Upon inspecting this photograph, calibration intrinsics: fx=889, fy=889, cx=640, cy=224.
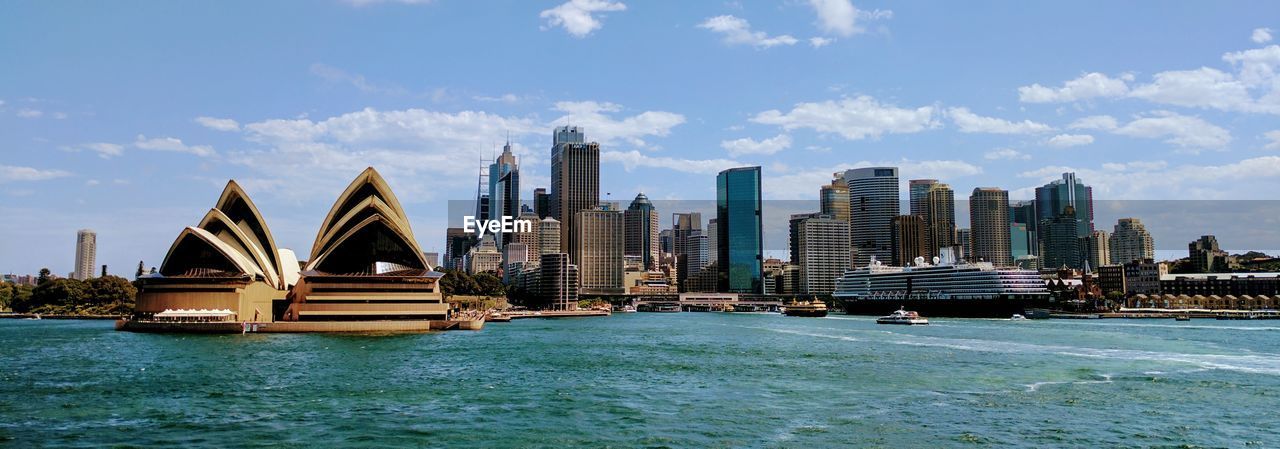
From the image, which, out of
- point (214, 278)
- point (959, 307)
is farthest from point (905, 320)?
point (214, 278)

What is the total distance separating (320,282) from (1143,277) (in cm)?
13999

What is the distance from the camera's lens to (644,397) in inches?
1207

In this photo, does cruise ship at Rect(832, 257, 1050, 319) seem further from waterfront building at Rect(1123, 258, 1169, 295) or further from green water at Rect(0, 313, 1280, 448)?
green water at Rect(0, 313, 1280, 448)

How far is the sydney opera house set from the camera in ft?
255

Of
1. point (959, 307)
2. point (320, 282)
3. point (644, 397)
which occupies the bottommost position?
point (644, 397)

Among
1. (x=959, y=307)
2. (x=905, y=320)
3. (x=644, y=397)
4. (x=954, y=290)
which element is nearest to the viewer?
(x=644, y=397)

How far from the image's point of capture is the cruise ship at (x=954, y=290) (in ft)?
417

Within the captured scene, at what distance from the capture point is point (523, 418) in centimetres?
2602

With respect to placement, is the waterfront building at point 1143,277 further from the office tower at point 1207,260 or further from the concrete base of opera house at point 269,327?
the concrete base of opera house at point 269,327

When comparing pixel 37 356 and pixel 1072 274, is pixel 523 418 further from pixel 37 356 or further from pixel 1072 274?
pixel 1072 274

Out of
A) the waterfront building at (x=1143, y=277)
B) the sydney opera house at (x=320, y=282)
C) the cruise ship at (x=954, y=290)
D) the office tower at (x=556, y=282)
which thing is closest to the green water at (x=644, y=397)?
the sydney opera house at (x=320, y=282)

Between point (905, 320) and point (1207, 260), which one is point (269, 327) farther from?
point (1207, 260)

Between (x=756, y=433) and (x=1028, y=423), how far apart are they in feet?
26.3

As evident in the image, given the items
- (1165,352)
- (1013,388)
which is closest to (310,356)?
(1013,388)
